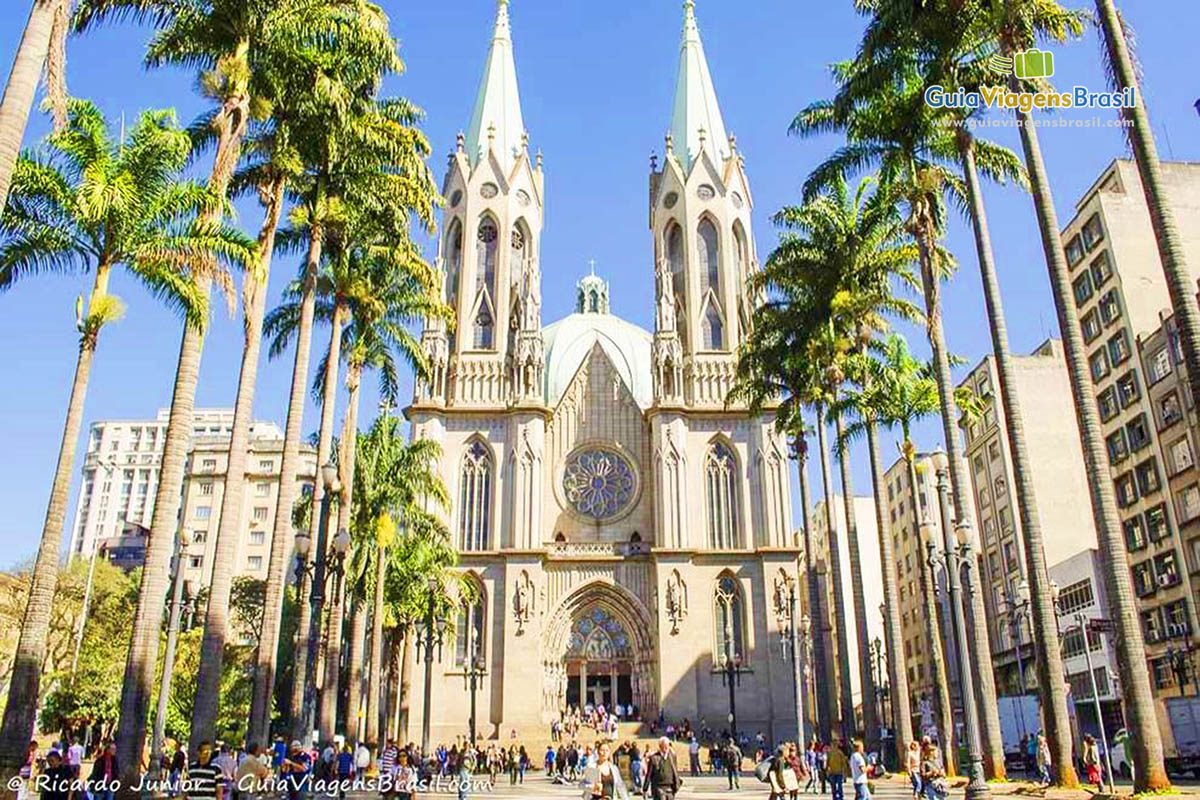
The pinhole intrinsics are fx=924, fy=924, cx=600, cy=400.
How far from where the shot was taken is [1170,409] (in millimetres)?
37969

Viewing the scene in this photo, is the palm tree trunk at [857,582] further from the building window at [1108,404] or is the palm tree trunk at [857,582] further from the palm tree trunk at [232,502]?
the building window at [1108,404]

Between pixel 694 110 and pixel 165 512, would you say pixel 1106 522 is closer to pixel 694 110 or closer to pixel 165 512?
pixel 165 512

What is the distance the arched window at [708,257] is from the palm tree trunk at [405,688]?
25.1m

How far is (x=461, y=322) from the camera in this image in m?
51.4

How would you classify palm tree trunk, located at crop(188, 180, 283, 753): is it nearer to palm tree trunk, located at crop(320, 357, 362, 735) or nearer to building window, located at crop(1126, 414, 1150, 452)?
palm tree trunk, located at crop(320, 357, 362, 735)

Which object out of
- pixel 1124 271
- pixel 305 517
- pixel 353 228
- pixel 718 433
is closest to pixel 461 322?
pixel 718 433

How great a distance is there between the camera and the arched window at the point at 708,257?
53.5m

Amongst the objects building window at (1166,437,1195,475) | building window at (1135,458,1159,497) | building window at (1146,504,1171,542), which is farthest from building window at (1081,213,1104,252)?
building window at (1146,504,1171,542)

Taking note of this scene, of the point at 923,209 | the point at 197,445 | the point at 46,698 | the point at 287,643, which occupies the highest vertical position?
the point at 197,445

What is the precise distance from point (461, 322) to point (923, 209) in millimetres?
32879

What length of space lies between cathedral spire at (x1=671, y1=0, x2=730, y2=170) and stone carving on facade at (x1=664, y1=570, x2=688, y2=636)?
85.0 ft

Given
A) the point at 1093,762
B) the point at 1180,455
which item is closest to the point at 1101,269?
the point at 1180,455

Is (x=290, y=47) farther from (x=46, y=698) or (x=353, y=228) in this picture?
(x=46, y=698)

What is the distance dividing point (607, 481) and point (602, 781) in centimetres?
3578
